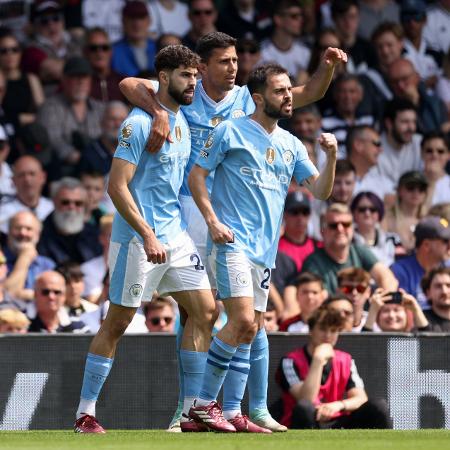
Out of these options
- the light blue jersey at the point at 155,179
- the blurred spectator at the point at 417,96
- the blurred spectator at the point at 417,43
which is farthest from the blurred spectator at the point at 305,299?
the blurred spectator at the point at 417,43

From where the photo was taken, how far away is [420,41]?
709 inches

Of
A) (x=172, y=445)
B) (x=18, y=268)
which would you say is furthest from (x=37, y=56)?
(x=172, y=445)

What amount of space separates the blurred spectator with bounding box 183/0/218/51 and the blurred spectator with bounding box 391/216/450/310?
4.12 meters

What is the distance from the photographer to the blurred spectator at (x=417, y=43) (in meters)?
17.8

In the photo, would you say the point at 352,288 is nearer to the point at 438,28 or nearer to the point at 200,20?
the point at 200,20

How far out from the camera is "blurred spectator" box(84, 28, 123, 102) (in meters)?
16.6

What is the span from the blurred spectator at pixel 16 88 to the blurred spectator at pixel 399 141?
3.67 meters

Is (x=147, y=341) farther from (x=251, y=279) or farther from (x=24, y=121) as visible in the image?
(x=24, y=121)

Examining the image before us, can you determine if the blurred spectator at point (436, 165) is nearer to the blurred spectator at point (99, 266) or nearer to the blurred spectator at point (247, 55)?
the blurred spectator at point (247, 55)

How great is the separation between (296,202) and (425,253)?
4.39ft

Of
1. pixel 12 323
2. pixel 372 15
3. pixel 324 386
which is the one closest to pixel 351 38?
pixel 372 15

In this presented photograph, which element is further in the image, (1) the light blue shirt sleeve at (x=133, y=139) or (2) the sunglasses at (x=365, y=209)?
(2) the sunglasses at (x=365, y=209)

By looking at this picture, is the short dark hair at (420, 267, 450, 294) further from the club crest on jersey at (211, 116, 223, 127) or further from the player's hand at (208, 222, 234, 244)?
the player's hand at (208, 222, 234, 244)

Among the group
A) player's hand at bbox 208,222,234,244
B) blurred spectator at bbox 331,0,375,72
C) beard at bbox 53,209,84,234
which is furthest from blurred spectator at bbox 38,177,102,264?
player's hand at bbox 208,222,234,244
